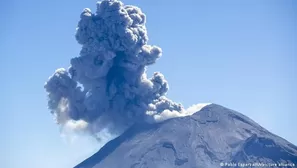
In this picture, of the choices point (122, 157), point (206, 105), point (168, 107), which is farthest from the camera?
point (206, 105)

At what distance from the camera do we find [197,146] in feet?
225

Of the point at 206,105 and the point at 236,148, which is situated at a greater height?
the point at 206,105

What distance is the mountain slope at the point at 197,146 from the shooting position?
63.4 m

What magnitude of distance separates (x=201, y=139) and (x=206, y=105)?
1448 cm

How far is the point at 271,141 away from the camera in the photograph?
6662 cm

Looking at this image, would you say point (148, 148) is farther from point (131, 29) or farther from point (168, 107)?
point (131, 29)

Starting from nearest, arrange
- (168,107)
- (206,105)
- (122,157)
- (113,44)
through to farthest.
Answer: (113,44) → (122,157) → (168,107) → (206,105)

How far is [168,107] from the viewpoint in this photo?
241ft

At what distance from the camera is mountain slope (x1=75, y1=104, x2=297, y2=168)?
63406mm

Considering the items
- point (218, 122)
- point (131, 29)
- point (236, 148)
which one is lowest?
point (236, 148)

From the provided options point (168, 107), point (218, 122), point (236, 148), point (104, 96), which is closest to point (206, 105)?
point (218, 122)

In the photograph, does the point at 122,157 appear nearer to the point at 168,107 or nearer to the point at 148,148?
the point at 148,148

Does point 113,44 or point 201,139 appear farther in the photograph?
point 201,139

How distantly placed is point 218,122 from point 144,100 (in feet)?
53.6
